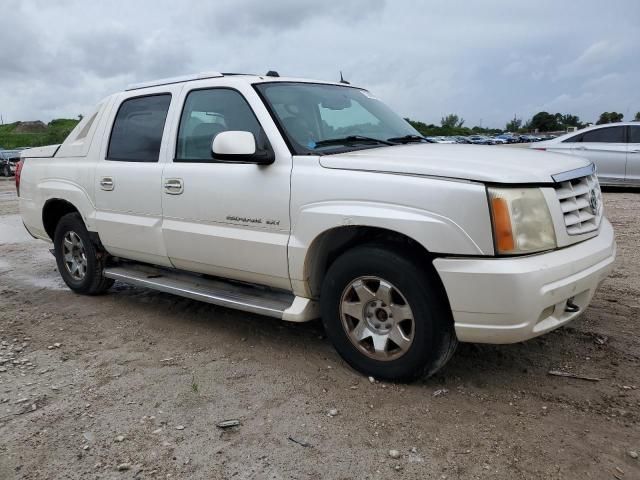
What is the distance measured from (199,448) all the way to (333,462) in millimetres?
665

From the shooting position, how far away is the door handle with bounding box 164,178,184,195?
420 cm

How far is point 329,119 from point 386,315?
5.02 ft

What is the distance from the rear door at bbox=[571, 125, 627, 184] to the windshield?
322 inches

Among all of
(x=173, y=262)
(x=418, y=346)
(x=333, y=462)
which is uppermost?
(x=173, y=262)

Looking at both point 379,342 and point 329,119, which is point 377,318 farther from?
point 329,119

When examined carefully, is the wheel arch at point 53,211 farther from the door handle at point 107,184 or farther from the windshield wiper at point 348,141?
the windshield wiper at point 348,141

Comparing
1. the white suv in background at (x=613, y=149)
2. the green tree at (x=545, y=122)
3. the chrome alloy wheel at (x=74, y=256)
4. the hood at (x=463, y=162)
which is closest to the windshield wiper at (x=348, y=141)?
the hood at (x=463, y=162)

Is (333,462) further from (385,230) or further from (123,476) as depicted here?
(385,230)

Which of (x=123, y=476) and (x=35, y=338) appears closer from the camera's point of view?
(x=123, y=476)

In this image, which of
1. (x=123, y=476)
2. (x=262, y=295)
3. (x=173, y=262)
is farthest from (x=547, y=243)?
(x=173, y=262)

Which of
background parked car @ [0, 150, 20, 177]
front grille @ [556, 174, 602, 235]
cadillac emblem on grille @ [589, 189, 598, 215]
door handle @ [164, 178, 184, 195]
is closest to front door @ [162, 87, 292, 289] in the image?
door handle @ [164, 178, 184, 195]

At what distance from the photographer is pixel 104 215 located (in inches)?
194

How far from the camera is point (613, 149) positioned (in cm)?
1120

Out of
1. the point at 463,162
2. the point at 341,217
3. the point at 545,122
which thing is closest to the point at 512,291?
the point at 463,162
